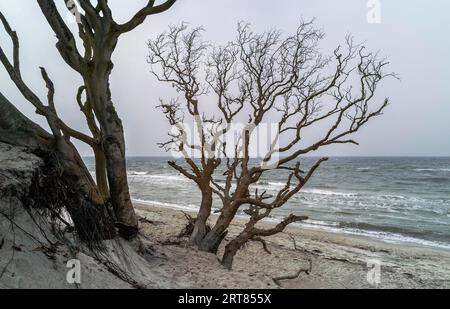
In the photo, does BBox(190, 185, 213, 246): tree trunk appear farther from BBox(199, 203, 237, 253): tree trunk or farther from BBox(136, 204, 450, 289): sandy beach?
BBox(136, 204, 450, 289): sandy beach

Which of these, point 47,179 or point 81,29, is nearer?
point 47,179

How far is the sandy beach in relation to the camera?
635 centimetres

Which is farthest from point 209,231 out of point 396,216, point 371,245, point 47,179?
point 396,216

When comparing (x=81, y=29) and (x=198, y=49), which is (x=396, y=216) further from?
(x=81, y=29)

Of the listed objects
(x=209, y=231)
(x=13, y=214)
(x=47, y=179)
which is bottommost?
(x=209, y=231)

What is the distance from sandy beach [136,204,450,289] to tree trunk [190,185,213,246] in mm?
361

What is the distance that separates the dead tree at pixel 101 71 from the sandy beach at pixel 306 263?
5.05ft

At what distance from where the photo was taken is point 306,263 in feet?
37.1

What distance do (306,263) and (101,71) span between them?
8.86m

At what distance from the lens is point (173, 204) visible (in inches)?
1008

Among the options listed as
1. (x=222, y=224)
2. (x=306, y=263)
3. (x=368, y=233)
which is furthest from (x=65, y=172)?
(x=368, y=233)
